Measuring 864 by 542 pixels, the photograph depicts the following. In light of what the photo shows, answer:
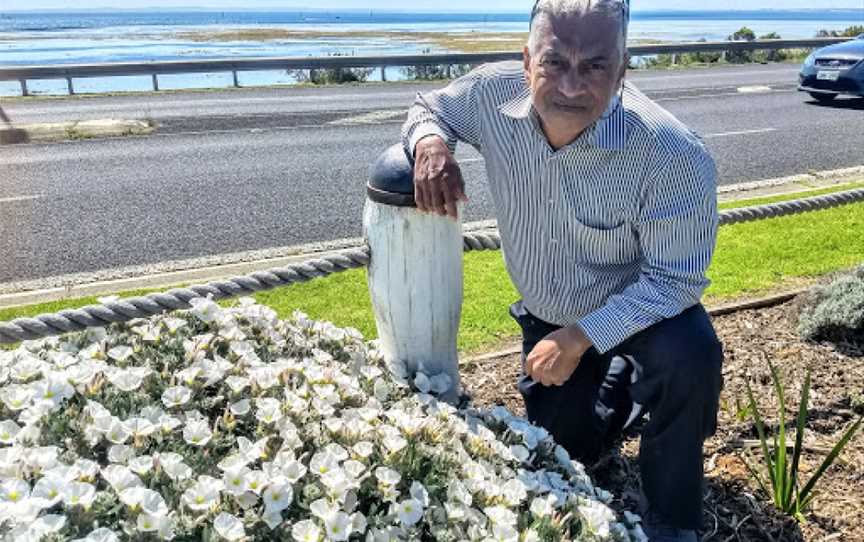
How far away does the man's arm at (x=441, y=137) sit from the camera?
7.82 ft

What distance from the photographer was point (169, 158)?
1014cm

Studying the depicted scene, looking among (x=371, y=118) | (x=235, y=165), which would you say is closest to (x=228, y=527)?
(x=235, y=165)

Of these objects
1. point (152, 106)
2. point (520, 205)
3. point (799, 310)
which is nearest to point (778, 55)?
point (152, 106)

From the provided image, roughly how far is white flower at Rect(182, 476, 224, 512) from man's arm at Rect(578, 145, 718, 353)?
109 cm

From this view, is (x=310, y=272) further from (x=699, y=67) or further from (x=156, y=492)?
(x=699, y=67)

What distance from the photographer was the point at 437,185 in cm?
238

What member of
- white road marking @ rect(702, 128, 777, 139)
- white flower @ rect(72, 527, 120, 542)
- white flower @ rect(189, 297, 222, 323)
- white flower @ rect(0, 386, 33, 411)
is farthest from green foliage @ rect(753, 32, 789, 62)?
white flower @ rect(72, 527, 120, 542)

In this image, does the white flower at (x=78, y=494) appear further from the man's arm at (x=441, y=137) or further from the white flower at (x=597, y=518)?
the man's arm at (x=441, y=137)

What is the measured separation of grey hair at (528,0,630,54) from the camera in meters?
2.25

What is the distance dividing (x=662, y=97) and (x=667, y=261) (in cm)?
1467

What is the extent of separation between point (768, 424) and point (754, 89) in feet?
52.5

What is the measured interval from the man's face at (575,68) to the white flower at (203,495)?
1351 mm

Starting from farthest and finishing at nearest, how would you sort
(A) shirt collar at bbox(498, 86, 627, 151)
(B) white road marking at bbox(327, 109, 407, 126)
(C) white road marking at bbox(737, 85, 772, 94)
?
(C) white road marking at bbox(737, 85, 772, 94)
(B) white road marking at bbox(327, 109, 407, 126)
(A) shirt collar at bbox(498, 86, 627, 151)

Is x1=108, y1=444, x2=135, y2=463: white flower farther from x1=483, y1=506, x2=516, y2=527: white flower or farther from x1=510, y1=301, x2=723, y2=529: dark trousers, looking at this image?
x1=510, y1=301, x2=723, y2=529: dark trousers
